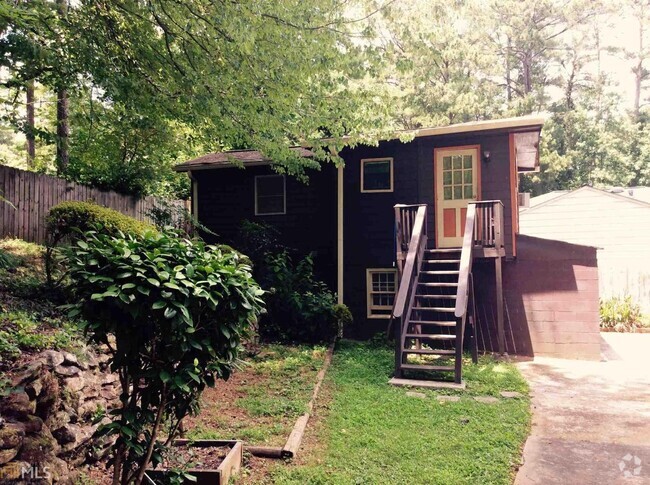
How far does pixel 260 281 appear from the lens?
9.36 meters

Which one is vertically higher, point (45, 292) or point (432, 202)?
point (432, 202)

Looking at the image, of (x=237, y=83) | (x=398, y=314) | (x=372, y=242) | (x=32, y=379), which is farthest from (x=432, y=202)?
(x=32, y=379)

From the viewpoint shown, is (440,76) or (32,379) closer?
(32,379)

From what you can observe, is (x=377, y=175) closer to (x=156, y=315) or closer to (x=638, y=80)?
(x=156, y=315)

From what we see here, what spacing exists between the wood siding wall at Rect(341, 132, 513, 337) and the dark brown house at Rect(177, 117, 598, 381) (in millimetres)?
22

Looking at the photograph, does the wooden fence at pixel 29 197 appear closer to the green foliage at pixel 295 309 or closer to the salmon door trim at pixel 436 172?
the green foliage at pixel 295 309

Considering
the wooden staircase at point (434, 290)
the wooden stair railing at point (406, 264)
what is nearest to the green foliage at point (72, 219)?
the wooden stair railing at point (406, 264)

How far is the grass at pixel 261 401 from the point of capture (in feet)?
14.2

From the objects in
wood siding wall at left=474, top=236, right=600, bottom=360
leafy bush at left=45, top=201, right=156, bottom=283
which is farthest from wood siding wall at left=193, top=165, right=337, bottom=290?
leafy bush at left=45, top=201, right=156, bottom=283

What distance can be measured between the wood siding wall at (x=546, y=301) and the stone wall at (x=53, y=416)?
24.1 feet

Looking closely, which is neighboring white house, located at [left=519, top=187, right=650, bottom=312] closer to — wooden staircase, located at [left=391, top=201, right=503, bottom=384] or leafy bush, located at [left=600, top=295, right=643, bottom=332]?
leafy bush, located at [left=600, top=295, right=643, bottom=332]

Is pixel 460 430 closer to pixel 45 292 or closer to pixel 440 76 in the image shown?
pixel 45 292

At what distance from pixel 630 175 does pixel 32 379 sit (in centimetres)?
3221

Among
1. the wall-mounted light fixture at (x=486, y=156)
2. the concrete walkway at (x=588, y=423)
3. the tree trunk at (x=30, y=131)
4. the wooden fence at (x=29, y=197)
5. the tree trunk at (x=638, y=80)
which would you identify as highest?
the tree trunk at (x=638, y=80)
